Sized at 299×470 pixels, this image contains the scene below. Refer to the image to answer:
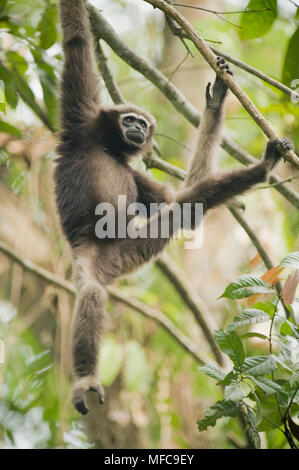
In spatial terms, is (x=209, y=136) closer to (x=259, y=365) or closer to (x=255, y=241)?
(x=255, y=241)

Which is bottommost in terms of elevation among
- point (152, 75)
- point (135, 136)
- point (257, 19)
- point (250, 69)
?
point (135, 136)

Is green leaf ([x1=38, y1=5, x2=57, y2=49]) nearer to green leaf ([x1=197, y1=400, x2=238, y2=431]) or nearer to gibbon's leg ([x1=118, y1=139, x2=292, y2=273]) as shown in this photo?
gibbon's leg ([x1=118, y1=139, x2=292, y2=273])

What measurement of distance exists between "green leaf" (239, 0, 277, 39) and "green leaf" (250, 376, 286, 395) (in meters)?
2.89

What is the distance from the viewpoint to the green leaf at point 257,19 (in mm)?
4102

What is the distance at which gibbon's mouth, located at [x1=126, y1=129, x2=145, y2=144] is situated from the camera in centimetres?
533

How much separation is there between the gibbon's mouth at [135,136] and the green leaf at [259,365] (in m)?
3.05

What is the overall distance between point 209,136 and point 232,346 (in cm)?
272

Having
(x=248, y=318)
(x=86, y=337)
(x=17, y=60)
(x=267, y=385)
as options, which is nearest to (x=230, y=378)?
(x=267, y=385)

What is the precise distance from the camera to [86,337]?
4168 mm

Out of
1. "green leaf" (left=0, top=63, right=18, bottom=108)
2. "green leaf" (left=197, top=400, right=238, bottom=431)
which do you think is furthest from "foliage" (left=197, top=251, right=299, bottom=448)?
"green leaf" (left=0, top=63, right=18, bottom=108)

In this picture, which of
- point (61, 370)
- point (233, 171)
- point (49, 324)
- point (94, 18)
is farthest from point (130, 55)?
point (49, 324)

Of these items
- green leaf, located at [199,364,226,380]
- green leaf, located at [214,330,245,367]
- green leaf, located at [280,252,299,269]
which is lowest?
green leaf, located at [199,364,226,380]

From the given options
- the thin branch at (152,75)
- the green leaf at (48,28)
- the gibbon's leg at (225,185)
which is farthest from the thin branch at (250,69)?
the green leaf at (48,28)

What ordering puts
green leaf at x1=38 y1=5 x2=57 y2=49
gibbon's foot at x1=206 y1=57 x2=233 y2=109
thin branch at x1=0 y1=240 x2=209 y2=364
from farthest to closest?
thin branch at x1=0 y1=240 x2=209 y2=364
gibbon's foot at x1=206 y1=57 x2=233 y2=109
green leaf at x1=38 y1=5 x2=57 y2=49
